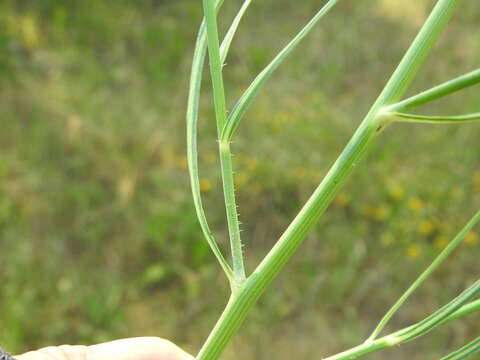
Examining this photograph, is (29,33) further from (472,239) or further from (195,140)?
(195,140)

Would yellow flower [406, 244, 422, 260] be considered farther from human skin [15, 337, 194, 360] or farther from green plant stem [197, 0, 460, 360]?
green plant stem [197, 0, 460, 360]

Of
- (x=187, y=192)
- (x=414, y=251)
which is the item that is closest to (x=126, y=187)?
(x=187, y=192)

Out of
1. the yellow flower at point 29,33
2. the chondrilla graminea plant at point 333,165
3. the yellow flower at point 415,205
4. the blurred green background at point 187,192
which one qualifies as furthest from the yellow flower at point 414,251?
the yellow flower at point 29,33

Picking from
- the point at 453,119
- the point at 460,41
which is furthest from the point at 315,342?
the point at 460,41

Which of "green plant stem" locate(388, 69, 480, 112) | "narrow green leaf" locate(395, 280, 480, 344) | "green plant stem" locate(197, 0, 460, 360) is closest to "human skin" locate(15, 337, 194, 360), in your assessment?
"green plant stem" locate(197, 0, 460, 360)

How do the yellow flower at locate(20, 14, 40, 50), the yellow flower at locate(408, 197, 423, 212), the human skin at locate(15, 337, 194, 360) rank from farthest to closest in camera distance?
1. the yellow flower at locate(20, 14, 40, 50)
2. the yellow flower at locate(408, 197, 423, 212)
3. the human skin at locate(15, 337, 194, 360)

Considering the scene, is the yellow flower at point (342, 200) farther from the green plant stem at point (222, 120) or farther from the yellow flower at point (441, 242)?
the green plant stem at point (222, 120)
